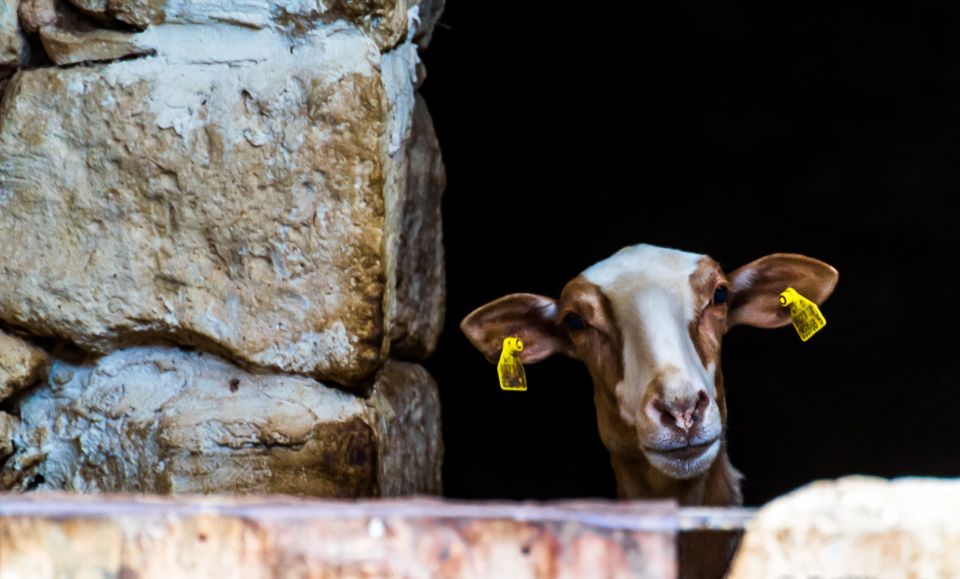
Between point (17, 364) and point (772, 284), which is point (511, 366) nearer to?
point (772, 284)

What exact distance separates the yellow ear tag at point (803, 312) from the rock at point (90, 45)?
162cm

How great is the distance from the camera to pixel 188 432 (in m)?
2.31

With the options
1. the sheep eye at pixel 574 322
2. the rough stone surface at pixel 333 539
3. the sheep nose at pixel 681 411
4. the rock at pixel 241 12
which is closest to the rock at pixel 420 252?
the sheep eye at pixel 574 322

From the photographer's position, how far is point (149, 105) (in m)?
2.36

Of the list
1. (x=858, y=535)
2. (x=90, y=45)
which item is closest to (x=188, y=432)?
(x=90, y=45)

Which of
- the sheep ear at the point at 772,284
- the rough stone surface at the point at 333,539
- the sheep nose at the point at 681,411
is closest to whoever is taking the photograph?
the rough stone surface at the point at 333,539

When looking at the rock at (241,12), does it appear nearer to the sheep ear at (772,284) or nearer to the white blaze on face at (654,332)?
the white blaze on face at (654,332)

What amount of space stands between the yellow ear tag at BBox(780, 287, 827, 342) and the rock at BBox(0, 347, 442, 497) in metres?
1.13

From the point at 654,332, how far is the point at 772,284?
1.85ft

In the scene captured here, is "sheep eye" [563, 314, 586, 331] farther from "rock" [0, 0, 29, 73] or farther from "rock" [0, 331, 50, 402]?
"rock" [0, 0, 29, 73]

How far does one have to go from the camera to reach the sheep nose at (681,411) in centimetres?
249

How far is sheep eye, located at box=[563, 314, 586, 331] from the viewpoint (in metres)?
2.93

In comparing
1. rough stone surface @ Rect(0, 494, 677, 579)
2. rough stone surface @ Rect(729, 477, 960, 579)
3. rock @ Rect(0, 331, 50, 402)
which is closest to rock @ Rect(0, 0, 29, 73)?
rock @ Rect(0, 331, 50, 402)

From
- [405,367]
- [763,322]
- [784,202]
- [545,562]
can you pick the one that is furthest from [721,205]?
[545,562]
